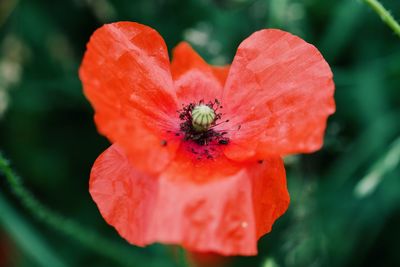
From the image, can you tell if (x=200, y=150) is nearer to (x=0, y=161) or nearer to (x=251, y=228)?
(x=251, y=228)

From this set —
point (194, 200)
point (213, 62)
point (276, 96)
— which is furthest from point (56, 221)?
point (213, 62)

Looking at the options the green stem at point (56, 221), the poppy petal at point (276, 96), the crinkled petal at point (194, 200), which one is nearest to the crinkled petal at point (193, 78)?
the poppy petal at point (276, 96)

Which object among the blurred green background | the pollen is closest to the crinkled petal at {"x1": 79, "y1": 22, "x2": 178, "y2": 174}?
the pollen

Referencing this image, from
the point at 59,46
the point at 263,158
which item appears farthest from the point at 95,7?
the point at 263,158

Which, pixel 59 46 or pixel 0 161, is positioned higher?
pixel 0 161

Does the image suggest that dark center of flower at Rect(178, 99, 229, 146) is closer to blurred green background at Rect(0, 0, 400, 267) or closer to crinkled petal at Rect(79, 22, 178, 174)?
crinkled petal at Rect(79, 22, 178, 174)

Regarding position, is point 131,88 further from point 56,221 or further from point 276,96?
point 56,221

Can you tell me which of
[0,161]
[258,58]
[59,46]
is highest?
Result: [258,58]

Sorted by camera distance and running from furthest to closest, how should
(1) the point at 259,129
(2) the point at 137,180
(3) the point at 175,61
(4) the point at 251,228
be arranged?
(3) the point at 175,61, (1) the point at 259,129, (2) the point at 137,180, (4) the point at 251,228
